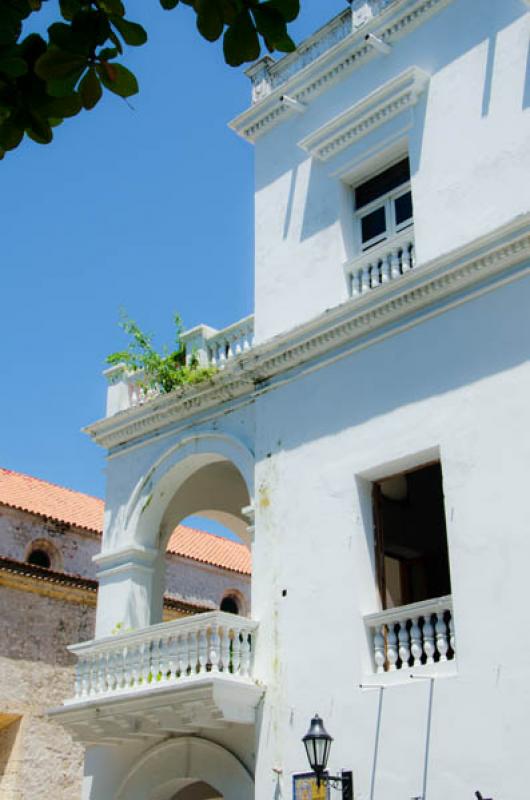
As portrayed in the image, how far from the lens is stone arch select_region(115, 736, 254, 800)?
11.5 metres

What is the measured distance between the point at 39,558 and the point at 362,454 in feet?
36.8

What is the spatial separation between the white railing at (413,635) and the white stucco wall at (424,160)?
3.67m

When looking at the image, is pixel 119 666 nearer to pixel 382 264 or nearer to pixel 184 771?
pixel 184 771

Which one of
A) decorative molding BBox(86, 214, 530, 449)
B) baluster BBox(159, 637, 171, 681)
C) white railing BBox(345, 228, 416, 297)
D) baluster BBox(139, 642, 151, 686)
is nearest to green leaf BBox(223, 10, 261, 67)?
decorative molding BBox(86, 214, 530, 449)

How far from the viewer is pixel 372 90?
12695 mm

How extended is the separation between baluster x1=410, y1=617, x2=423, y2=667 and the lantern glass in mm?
1053

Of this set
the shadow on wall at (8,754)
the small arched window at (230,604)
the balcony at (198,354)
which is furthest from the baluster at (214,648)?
the small arched window at (230,604)

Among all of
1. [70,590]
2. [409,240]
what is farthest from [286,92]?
[70,590]

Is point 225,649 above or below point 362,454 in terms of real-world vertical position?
below

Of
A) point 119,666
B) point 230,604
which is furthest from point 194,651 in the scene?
point 230,604

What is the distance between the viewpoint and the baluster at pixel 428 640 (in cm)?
985

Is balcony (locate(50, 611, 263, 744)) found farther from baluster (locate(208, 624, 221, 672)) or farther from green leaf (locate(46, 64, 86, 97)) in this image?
green leaf (locate(46, 64, 86, 97))

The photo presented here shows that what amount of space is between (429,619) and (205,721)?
9.11ft

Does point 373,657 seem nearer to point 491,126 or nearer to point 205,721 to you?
point 205,721
